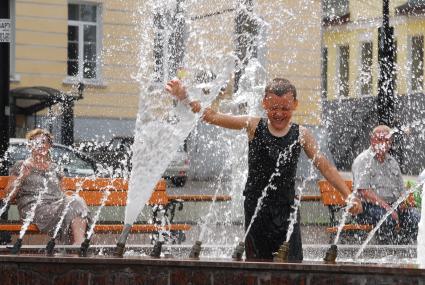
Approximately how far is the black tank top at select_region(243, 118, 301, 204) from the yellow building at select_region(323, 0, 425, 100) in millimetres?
33727

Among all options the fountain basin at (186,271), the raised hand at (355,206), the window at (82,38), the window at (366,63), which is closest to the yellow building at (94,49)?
the window at (82,38)

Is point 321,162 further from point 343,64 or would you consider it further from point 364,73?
point 364,73

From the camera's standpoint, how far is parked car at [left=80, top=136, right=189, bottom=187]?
944 inches

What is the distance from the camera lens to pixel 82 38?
102 feet

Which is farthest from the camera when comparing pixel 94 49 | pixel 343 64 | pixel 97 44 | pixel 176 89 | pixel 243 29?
pixel 343 64

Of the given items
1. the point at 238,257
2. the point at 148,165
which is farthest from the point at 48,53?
the point at 238,257

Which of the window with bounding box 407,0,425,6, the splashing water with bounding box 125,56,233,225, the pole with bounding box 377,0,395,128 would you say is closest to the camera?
the splashing water with bounding box 125,56,233,225

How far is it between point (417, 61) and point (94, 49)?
14.0 m

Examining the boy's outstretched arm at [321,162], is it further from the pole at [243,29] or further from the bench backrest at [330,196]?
the pole at [243,29]

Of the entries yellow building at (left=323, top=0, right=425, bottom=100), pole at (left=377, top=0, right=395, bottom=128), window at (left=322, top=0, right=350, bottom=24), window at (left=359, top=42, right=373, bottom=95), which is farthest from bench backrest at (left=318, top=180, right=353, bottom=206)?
window at (left=322, top=0, right=350, bottom=24)

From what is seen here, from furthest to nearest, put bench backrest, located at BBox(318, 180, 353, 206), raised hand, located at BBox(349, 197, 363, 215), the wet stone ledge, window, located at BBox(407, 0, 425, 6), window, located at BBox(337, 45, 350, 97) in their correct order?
1. window, located at BBox(337, 45, 350, 97)
2. window, located at BBox(407, 0, 425, 6)
3. bench backrest, located at BBox(318, 180, 353, 206)
4. raised hand, located at BBox(349, 197, 363, 215)
5. the wet stone ledge

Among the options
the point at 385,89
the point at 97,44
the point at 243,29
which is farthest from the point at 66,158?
the point at 97,44

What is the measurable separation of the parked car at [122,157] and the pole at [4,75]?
9.46 metres

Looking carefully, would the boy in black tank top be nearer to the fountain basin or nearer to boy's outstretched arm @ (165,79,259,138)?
boy's outstretched arm @ (165,79,259,138)
